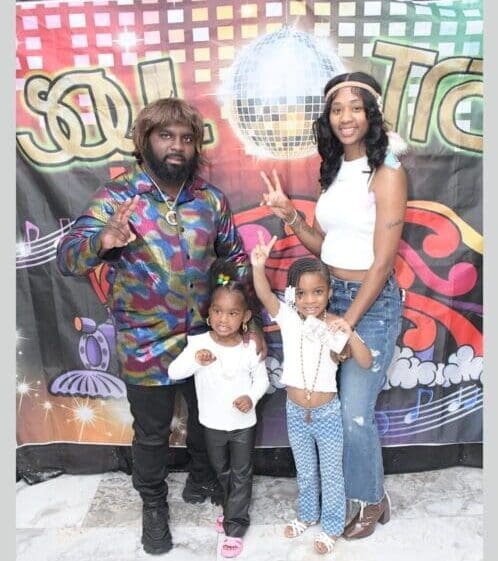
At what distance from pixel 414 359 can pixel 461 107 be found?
4.75 feet

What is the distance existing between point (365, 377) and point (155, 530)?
4.24 feet

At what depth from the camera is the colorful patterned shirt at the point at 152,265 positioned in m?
2.65

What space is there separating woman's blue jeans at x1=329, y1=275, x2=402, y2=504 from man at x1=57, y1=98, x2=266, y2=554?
461mm

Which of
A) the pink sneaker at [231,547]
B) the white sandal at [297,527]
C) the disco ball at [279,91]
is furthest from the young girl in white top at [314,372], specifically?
the disco ball at [279,91]

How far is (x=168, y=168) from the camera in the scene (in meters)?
2.63

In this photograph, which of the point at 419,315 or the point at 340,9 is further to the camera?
the point at 419,315

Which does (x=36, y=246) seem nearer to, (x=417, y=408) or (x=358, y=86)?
(x=358, y=86)

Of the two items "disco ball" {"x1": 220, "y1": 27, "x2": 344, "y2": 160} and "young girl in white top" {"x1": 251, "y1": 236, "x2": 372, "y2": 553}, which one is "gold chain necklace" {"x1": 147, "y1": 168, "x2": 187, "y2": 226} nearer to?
"young girl in white top" {"x1": 251, "y1": 236, "x2": 372, "y2": 553}

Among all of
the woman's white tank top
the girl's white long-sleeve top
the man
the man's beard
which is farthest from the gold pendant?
the woman's white tank top

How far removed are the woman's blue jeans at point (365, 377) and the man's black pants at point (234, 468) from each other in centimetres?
48

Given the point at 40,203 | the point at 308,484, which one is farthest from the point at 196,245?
the point at 308,484

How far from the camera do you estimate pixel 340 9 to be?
307cm

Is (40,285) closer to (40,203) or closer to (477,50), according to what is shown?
(40,203)

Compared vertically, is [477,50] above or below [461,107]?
above
